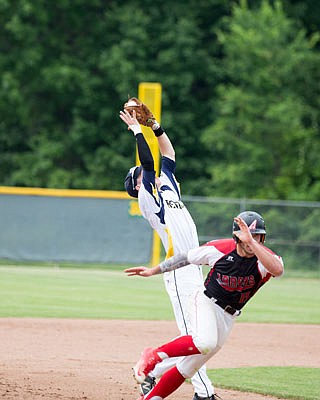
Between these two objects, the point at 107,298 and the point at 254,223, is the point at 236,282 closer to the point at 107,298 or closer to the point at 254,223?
the point at 254,223

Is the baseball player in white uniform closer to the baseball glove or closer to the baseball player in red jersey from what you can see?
the baseball glove

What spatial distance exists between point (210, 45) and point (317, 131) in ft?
25.3

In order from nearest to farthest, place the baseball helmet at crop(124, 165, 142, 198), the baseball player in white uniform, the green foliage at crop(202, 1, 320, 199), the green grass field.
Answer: the baseball player in white uniform < the baseball helmet at crop(124, 165, 142, 198) < the green grass field < the green foliage at crop(202, 1, 320, 199)

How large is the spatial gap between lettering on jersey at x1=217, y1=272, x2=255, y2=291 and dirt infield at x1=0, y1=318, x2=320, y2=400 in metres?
1.67

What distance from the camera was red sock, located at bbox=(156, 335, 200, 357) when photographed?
19.6ft

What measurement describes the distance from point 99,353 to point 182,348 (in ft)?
12.8

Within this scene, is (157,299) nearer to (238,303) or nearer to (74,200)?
(74,200)

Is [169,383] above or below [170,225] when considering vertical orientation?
below

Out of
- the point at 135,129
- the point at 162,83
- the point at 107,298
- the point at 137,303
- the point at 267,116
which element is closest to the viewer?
the point at 135,129

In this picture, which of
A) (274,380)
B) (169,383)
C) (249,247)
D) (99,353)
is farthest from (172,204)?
(99,353)

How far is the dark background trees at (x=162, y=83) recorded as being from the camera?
32.2m

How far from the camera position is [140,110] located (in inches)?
285

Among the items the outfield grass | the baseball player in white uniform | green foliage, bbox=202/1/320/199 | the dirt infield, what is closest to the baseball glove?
the baseball player in white uniform

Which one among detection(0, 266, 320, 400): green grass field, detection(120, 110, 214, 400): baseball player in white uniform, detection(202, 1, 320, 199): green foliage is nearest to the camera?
detection(120, 110, 214, 400): baseball player in white uniform
